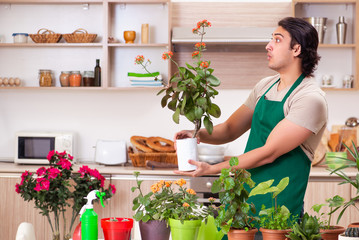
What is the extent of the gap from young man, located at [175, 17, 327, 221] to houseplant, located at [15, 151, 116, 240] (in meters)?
1.54

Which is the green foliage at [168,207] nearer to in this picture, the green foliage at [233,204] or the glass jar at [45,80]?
the green foliage at [233,204]

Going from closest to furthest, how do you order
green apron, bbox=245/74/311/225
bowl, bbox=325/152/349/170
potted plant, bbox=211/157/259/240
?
potted plant, bbox=211/157/259/240 → green apron, bbox=245/74/311/225 → bowl, bbox=325/152/349/170

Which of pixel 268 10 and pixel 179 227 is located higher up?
pixel 268 10

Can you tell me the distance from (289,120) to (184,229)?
76 cm

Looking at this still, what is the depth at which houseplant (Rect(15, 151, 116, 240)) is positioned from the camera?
3617 mm

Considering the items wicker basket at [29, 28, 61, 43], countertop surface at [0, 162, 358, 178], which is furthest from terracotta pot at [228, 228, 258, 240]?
wicker basket at [29, 28, 61, 43]

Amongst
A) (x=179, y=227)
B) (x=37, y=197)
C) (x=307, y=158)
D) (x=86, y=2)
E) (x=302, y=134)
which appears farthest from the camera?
(x=86, y=2)

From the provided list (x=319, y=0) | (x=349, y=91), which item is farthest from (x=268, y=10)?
(x=349, y=91)

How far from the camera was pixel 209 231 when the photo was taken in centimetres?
181

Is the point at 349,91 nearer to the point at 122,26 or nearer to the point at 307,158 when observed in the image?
the point at 122,26

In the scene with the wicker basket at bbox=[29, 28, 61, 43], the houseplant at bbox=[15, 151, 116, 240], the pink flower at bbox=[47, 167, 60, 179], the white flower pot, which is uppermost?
the wicker basket at bbox=[29, 28, 61, 43]

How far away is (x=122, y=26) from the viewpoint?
15.1ft

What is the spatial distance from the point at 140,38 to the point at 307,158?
2551 millimetres

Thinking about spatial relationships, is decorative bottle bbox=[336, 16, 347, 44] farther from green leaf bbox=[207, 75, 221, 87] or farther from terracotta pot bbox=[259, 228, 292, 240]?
terracotta pot bbox=[259, 228, 292, 240]
